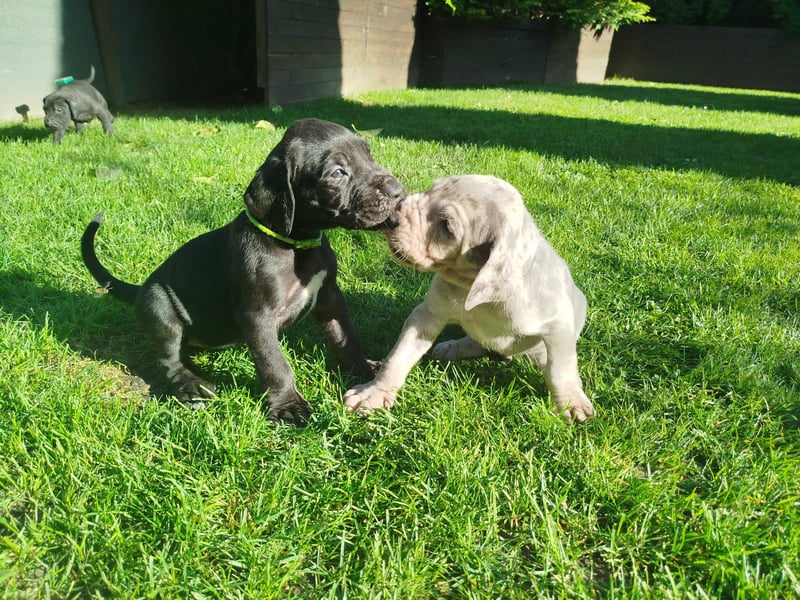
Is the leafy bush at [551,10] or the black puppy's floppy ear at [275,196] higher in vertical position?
the leafy bush at [551,10]

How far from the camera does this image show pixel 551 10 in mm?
19031

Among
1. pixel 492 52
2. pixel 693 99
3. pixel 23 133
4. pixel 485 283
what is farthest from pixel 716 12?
pixel 485 283

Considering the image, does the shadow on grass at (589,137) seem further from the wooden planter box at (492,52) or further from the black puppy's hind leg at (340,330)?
the wooden planter box at (492,52)

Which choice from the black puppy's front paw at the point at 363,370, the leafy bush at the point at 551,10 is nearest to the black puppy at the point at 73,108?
the black puppy's front paw at the point at 363,370

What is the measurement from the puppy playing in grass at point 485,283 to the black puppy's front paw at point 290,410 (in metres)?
0.23

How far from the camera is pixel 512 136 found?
28.5 feet

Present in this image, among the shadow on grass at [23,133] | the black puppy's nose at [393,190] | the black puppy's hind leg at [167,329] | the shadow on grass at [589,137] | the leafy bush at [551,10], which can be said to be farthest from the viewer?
the leafy bush at [551,10]

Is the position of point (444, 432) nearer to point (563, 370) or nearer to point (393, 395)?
point (393, 395)

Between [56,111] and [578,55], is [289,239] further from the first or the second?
[578,55]

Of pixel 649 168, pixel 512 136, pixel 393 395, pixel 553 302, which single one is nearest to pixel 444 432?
pixel 393 395

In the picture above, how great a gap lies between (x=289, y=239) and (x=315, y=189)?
278 mm

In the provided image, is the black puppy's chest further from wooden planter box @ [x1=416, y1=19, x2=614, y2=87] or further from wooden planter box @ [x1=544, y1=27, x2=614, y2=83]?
wooden planter box @ [x1=544, y1=27, x2=614, y2=83]

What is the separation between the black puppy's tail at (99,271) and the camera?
122 inches

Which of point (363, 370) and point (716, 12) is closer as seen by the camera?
point (363, 370)
